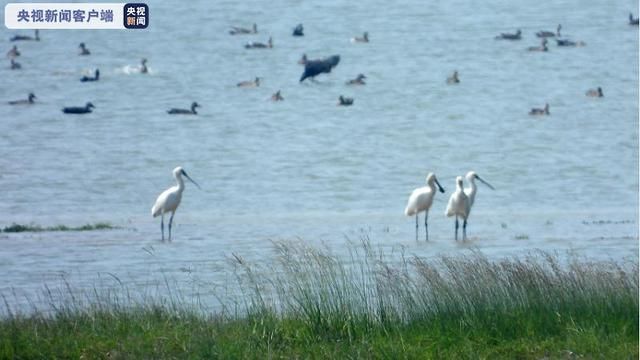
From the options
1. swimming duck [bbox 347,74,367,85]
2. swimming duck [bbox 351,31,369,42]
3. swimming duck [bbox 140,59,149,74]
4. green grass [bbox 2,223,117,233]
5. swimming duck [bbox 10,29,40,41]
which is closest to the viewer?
green grass [bbox 2,223,117,233]

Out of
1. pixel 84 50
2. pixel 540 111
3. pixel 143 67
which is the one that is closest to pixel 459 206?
pixel 540 111

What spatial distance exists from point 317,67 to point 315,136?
29.5ft

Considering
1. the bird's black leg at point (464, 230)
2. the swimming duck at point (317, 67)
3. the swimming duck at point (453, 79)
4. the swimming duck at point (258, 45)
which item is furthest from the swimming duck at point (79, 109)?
the bird's black leg at point (464, 230)

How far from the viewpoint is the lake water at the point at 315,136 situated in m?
20.4

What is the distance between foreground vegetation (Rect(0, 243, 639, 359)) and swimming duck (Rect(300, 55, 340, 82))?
110ft

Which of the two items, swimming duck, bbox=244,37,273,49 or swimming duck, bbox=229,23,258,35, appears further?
swimming duck, bbox=229,23,258,35

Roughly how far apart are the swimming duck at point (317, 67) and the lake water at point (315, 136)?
1.16 ft

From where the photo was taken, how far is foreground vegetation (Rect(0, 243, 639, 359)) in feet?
32.7

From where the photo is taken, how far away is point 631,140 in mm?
34969

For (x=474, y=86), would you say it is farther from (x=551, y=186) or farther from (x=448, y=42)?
(x=551, y=186)

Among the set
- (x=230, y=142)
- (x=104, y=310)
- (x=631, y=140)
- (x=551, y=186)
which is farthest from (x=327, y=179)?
(x=104, y=310)

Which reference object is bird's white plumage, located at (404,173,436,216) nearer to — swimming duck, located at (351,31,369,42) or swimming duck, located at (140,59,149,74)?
swimming duck, located at (140,59,149,74)

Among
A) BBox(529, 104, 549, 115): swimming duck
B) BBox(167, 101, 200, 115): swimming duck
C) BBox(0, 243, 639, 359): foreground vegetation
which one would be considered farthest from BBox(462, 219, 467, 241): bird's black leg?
BBox(167, 101, 200, 115): swimming duck

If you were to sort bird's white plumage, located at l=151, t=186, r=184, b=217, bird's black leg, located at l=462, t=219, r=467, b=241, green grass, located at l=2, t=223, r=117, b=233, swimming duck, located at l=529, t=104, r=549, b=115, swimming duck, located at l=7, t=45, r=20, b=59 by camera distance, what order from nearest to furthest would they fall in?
1. bird's black leg, located at l=462, t=219, r=467, b=241
2. green grass, located at l=2, t=223, r=117, b=233
3. bird's white plumage, located at l=151, t=186, r=184, b=217
4. swimming duck, located at l=529, t=104, r=549, b=115
5. swimming duck, located at l=7, t=45, r=20, b=59
